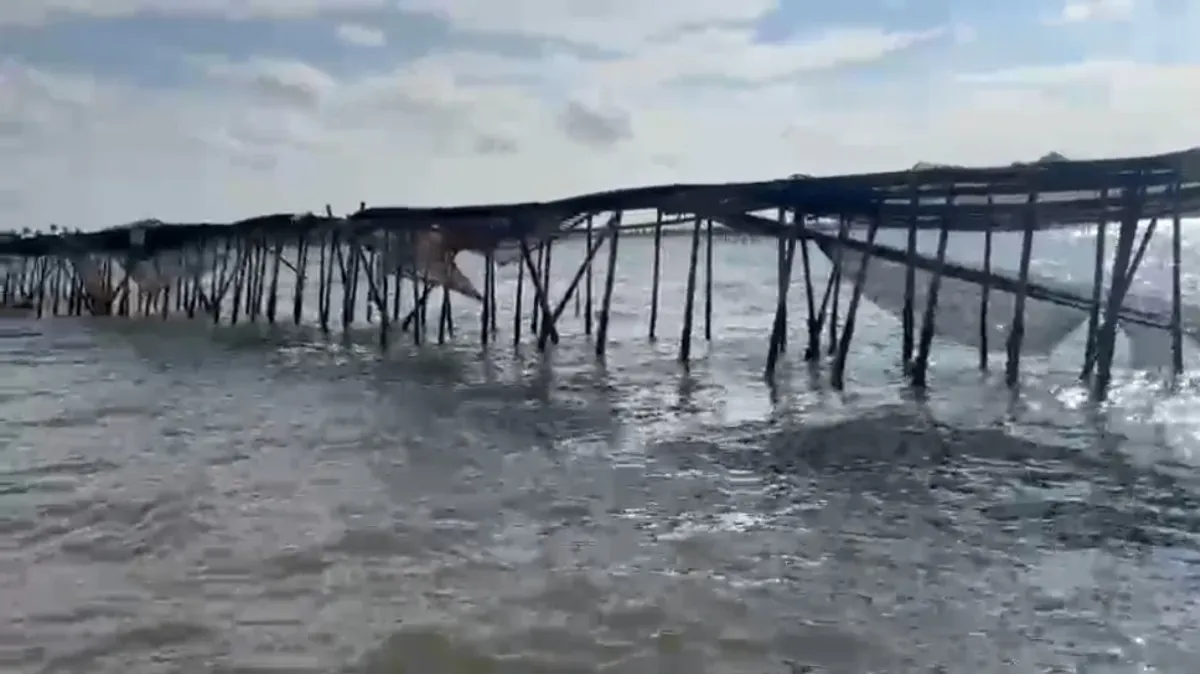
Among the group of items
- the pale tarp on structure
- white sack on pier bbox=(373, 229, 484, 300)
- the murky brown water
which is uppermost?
white sack on pier bbox=(373, 229, 484, 300)

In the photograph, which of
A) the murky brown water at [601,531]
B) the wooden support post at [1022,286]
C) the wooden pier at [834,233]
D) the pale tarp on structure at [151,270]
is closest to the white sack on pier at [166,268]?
the pale tarp on structure at [151,270]

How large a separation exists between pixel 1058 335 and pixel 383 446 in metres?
12.4

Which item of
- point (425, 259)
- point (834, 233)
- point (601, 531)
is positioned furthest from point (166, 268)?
point (601, 531)

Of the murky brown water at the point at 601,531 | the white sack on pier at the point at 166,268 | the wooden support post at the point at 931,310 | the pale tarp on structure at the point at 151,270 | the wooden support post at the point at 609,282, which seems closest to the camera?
the murky brown water at the point at 601,531

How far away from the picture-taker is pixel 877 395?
49.1 feet

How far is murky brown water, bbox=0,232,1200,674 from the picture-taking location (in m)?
5.98

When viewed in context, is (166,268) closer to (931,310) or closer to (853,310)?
(853,310)

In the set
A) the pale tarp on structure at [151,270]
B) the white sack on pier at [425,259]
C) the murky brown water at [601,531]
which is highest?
the white sack on pier at [425,259]

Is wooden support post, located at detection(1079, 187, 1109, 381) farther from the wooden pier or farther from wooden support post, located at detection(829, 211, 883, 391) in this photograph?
wooden support post, located at detection(829, 211, 883, 391)

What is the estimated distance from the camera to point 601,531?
8188mm

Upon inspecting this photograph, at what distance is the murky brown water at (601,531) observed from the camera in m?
5.98

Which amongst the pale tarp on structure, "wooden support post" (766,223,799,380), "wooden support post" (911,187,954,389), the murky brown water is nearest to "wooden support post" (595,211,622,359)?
"wooden support post" (766,223,799,380)

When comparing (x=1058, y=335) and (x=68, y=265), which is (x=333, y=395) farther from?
(x=68, y=265)

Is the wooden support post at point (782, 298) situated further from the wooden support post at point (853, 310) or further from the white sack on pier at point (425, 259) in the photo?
the white sack on pier at point (425, 259)
